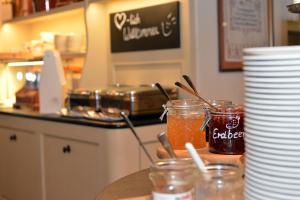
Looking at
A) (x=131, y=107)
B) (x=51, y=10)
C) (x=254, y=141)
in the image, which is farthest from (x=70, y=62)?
(x=254, y=141)

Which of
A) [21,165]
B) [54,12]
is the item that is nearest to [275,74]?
[21,165]

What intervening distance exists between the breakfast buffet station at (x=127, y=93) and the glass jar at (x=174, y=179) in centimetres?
3

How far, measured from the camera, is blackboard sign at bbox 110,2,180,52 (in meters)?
2.48

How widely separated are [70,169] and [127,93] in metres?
0.53

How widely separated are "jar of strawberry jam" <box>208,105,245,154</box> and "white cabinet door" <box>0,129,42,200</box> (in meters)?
1.88

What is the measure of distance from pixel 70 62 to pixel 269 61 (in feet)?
9.60

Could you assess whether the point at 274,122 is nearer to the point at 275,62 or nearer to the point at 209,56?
the point at 275,62

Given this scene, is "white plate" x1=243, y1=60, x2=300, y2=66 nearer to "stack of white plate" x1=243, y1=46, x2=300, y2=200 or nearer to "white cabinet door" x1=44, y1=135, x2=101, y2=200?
"stack of white plate" x1=243, y1=46, x2=300, y2=200

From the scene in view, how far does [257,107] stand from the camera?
0.73 metres

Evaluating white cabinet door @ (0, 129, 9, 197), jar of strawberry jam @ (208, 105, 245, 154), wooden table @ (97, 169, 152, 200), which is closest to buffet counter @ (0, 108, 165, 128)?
white cabinet door @ (0, 129, 9, 197)

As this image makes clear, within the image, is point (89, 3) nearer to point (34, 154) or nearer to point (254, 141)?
point (34, 154)

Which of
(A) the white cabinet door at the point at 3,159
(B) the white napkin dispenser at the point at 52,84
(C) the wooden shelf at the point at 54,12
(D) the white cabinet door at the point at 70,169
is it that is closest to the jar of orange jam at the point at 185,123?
(D) the white cabinet door at the point at 70,169

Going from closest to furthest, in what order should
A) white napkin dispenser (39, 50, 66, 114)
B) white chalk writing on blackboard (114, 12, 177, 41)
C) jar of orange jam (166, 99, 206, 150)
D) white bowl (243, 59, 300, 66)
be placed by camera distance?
white bowl (243, 59, 300, 66)
jar of orange jam (166, 99, 206, 150)
white chalk writing on blackboard (114, 12, 177, 41)
white napkin dispenser (39, 50, 66, 114)

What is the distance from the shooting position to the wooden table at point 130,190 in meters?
0.99
